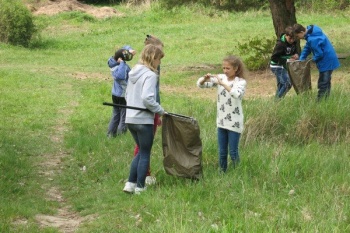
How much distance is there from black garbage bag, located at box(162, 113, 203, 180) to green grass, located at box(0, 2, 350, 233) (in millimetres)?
156

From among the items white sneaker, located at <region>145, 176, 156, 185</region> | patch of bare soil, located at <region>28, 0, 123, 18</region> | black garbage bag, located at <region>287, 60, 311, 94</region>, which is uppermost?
black garbage bag, located at <region>287, 60, 311, 94</region>

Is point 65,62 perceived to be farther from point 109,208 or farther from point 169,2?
point 109,208

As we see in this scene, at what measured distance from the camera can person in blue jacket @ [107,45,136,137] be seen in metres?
10.0

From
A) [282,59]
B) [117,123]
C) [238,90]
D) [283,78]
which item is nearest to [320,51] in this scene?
[282,59]

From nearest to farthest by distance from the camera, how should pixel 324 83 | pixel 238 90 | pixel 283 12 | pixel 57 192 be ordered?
pixel 238 90 < pixel 57 192 < pixel 324 83 < pixel 283 12

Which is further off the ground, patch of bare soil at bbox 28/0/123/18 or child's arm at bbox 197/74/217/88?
child's arm at bbox 197/74/217/88

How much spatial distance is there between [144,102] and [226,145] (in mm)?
1255

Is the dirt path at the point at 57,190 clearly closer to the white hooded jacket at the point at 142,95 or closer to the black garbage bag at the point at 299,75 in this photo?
the white hooded jacket at the point at 142,95

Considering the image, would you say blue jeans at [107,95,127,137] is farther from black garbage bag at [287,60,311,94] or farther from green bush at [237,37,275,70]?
green bush at [237,37,275,70]

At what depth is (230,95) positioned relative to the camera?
283 inches

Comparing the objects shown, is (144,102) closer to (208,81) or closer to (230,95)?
(208,81)

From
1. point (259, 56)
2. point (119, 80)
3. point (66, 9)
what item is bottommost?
point (66, 9)

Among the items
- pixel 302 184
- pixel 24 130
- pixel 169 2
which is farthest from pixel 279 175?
pixel 169 2

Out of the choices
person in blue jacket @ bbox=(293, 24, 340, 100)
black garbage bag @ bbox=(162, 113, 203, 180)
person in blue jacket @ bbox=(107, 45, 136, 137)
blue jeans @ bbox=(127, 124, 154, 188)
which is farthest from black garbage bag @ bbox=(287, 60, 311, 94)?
blue jeans @ bbox=(127, 124, 154, 188)
